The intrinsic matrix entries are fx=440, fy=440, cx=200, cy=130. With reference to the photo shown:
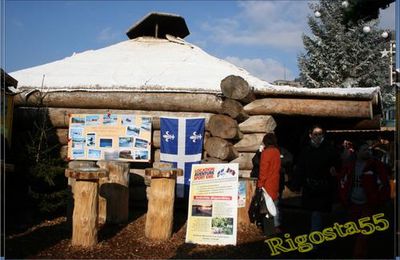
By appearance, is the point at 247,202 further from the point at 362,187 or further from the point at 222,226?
the point at 362,187

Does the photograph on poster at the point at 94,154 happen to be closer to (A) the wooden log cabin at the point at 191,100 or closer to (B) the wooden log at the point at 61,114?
(A) the wooden log cabin at the point at 191,100

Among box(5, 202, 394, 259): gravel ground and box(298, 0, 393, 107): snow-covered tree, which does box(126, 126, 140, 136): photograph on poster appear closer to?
box(5, 202, 394, 259): gravel ground

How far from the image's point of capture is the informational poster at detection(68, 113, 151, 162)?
9.93 m

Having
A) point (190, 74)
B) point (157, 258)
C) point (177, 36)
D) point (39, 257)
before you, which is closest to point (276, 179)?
point (157, 258)

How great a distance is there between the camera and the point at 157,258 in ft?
21.1

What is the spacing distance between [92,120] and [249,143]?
3.61 meters

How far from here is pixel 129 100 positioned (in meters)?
10.2

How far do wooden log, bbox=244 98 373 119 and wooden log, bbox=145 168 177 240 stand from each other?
10.9 ft

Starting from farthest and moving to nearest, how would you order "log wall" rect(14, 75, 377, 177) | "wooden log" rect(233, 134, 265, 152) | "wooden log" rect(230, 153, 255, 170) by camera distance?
"wooden log" rect(230, 153, 255, 170)
"wooden log" rect(233, 134, 265, 152)
"log wall" rect(14, 75, 377, 177)

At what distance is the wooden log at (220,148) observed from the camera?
916 centimetres

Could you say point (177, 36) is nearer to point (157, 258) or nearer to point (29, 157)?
point (29, 157)

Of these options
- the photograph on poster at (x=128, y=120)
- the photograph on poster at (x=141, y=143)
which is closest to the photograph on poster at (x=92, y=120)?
the photograph on poster at (x=128, y=120)

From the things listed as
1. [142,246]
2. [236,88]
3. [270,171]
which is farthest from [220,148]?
[142,246]

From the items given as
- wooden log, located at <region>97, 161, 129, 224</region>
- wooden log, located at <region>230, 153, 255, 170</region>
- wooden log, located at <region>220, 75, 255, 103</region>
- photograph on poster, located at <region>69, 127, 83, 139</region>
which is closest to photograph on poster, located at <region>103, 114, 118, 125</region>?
photograph on poster, located at <region>69, 127, 83, 139</region>
